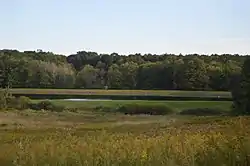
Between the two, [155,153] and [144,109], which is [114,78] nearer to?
[144,109]

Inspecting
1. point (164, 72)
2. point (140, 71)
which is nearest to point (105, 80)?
point (140, 71)

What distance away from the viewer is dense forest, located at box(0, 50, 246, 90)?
108 meters

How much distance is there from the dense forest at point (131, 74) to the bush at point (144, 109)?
84.8 ft

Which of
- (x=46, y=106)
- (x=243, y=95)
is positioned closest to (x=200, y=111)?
(x=243, y=95)

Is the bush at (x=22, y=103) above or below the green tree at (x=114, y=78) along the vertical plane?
below

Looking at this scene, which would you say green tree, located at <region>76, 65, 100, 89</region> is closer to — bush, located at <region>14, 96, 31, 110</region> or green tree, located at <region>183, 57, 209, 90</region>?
green tree, located at <region>183, 57, 209, 90</region>

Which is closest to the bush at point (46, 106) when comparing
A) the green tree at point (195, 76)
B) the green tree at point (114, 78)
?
the green tree at point (195, 76)

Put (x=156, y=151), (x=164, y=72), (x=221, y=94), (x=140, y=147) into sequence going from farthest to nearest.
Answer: (x=164, y=72) → (x=221, y=94) → (x=140, y=147) → (x=156, y=151)

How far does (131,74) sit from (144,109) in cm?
4933

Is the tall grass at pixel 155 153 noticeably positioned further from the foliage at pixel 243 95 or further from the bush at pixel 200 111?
the bush at pixel 200 111

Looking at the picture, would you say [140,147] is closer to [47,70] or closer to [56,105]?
[56,105]

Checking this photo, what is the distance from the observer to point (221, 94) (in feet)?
307

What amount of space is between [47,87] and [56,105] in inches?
1822

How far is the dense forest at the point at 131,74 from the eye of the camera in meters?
108
